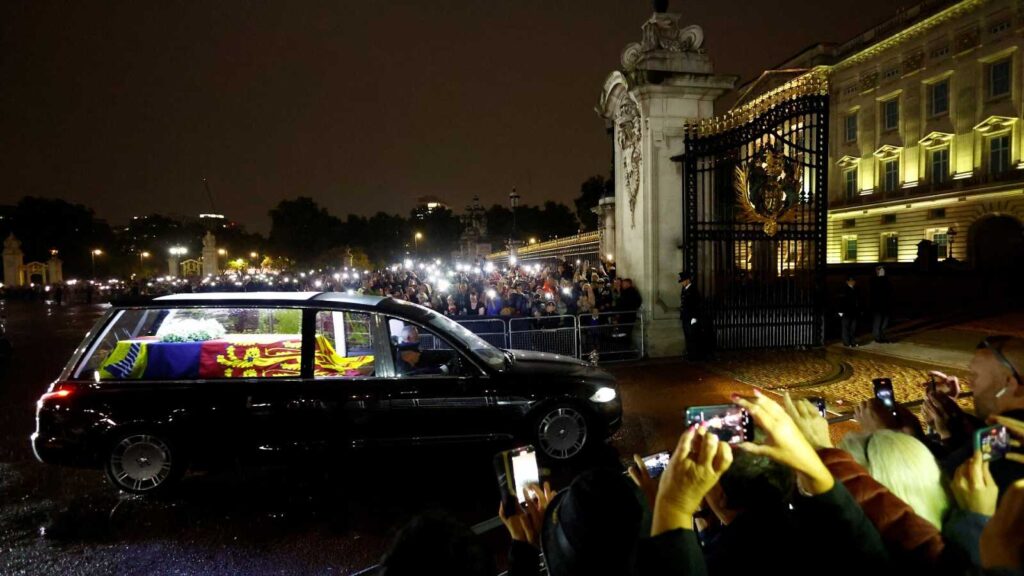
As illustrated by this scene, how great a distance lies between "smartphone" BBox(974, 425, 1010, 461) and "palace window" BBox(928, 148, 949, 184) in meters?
44.4

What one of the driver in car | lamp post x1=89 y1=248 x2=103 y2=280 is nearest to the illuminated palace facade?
the driver in car

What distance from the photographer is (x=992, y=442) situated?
1844 mm

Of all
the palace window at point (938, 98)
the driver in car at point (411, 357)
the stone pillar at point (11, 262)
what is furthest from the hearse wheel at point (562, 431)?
the stone pillar at point (11, 262)

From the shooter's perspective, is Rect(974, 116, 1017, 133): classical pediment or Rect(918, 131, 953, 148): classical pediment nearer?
Rect(974, 116, 1017, 133): classical pediment

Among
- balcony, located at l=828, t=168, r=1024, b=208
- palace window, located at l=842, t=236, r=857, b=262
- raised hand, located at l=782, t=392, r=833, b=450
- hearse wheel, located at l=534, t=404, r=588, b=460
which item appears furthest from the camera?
palace window, located at l=842, t=236, r=857, b=262

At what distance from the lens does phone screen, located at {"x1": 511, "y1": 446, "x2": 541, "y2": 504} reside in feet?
6.34

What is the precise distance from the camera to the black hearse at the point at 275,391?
5.09 metres

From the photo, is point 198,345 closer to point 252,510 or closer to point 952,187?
point 252,510

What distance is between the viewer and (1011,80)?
31.9m

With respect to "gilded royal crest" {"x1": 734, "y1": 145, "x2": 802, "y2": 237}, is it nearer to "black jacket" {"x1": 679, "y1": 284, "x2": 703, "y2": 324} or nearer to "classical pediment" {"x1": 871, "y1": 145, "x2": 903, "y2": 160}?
"black jacket" {"x1": 679, "y1": 284, "x2": 703, "y2": 324}

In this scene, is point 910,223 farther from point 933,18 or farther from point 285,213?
point 285,213

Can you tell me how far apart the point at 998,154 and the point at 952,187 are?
9.97 ft

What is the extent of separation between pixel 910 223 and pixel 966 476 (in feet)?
151

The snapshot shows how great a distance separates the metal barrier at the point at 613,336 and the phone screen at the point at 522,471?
8.50 m
